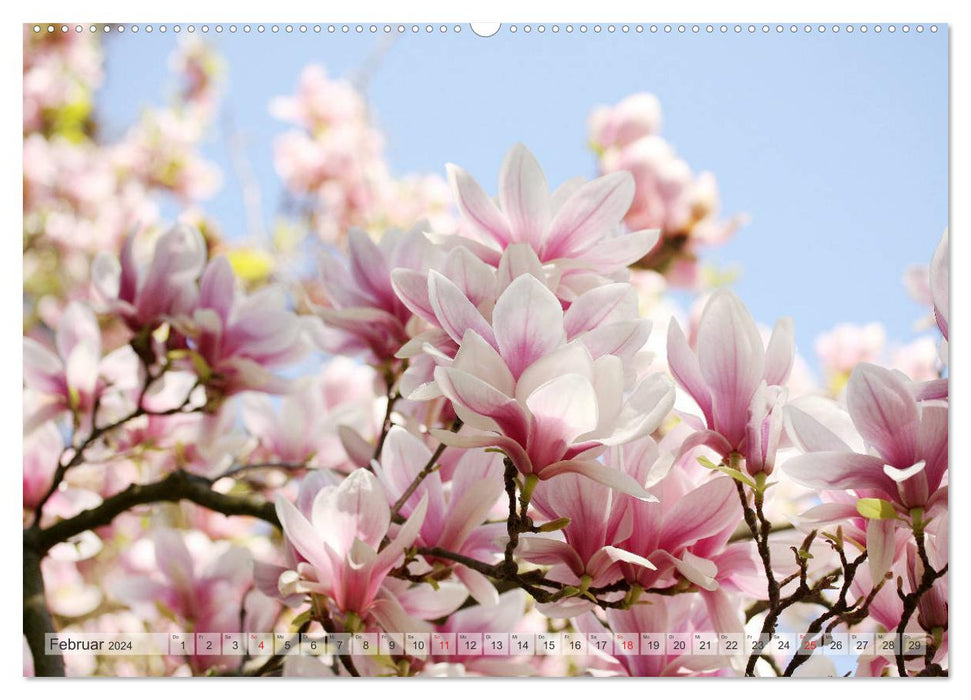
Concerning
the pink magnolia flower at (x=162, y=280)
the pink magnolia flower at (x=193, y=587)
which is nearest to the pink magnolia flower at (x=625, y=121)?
the pink magnolia flower at (x=162, y=280)

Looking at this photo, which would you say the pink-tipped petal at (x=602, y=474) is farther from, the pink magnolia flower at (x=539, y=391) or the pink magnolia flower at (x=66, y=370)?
the pink magnolia flower at (x=66, y=370)

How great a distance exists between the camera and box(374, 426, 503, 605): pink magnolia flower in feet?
1.55

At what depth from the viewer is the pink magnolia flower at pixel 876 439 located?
437 millimetres

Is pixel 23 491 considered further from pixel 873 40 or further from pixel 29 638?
pixel 873 40

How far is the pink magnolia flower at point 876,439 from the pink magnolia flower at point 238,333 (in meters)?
0.36

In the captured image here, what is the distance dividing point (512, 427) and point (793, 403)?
0.47 ft

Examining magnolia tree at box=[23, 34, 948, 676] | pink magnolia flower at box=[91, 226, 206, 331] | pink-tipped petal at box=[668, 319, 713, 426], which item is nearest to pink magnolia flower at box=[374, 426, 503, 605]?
magnolia tree at box=[23, 34, 948, 676]

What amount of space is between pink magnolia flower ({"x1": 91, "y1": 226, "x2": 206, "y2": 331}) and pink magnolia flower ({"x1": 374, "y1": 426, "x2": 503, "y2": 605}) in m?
0.23

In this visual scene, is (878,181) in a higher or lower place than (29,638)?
higher

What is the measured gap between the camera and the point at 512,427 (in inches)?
16.3

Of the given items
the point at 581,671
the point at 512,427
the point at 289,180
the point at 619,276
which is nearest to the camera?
the point at 512,427

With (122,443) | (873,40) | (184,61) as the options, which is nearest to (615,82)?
(873,40)

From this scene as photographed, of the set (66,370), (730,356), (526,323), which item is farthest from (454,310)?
(66,370)

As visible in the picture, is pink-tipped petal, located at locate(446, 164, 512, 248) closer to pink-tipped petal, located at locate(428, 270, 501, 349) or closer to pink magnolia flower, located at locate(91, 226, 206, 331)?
pink-tipped petal, located at locate(428, 270, 501, 349)
